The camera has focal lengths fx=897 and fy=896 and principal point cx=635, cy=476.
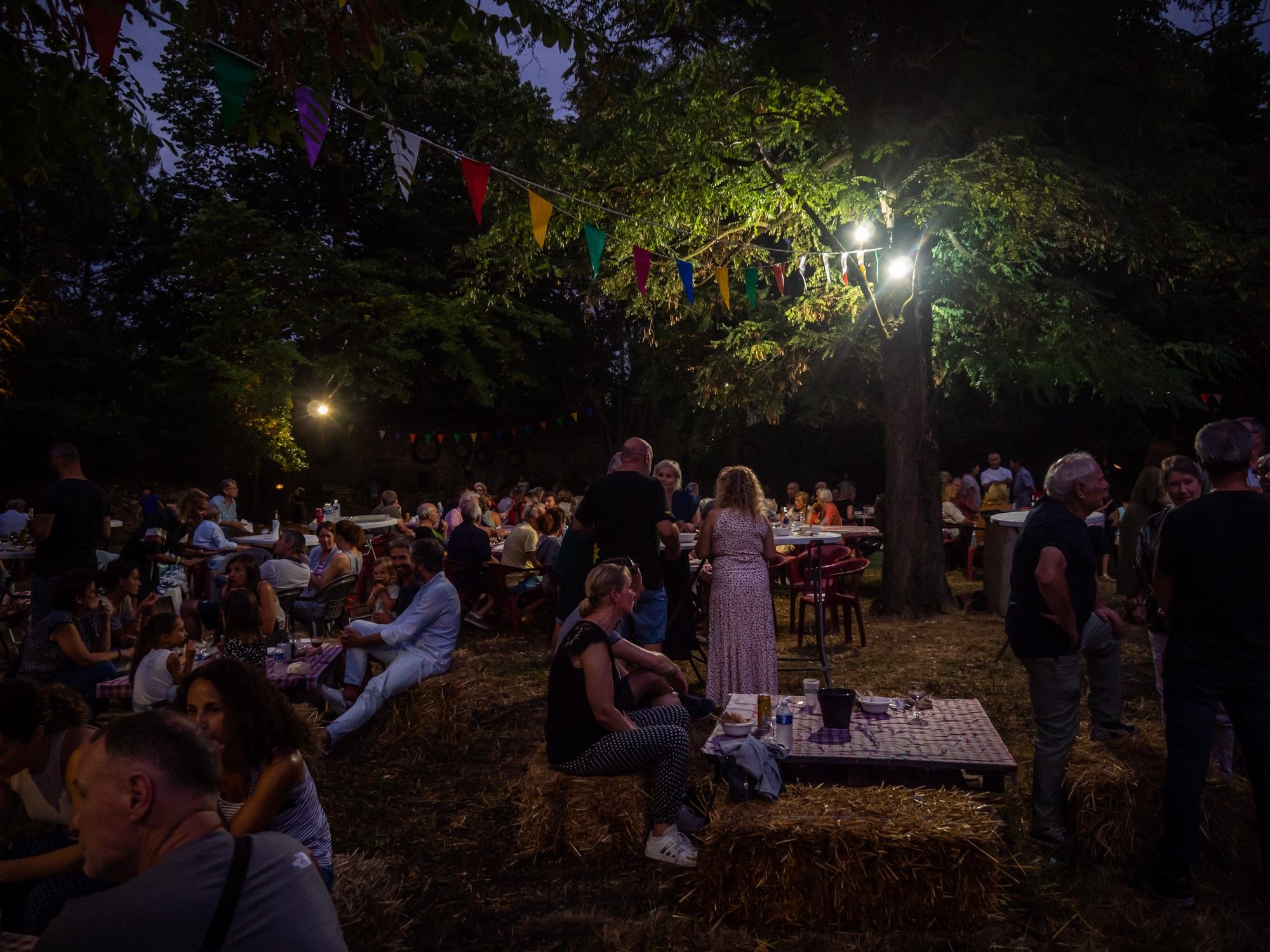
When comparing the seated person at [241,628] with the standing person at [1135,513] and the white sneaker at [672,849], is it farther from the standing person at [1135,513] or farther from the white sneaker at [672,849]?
the standing person at [1135,513]

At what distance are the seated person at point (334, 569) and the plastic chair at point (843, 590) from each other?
398 cm

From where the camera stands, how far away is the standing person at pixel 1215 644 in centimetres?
309

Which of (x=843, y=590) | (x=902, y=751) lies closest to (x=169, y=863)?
(x=902, y=751)

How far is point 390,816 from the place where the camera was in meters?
4.38

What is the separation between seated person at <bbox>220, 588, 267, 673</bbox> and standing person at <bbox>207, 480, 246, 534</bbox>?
6631mm

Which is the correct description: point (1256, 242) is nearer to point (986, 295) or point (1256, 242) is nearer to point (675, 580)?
point (986, 295)

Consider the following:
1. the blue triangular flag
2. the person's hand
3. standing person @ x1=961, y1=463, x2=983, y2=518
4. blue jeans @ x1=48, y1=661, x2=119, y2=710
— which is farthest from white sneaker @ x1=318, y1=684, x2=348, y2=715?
standing person @ x1=961, y1=463, x2=983, y2=518

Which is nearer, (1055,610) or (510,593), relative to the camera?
(1055,610)

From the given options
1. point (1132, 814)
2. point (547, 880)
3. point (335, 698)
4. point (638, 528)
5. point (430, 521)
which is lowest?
point (547, 880)

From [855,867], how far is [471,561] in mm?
6495

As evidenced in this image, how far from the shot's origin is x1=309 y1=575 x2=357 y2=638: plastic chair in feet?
24.6

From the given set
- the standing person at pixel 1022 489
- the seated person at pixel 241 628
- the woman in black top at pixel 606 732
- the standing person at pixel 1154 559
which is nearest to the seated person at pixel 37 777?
the woman in black top at pixel 606 732

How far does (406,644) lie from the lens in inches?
221

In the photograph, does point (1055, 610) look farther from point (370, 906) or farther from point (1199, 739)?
point (370, 906)
